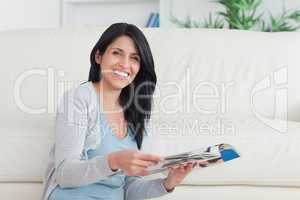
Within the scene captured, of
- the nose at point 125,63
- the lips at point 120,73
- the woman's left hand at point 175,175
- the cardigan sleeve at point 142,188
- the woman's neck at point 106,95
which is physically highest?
the nose at point 125,63

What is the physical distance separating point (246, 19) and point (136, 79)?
197 centimetres

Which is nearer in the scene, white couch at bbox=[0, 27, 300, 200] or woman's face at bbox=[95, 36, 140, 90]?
woman's face at bbox=[95, 36, 140, 90]

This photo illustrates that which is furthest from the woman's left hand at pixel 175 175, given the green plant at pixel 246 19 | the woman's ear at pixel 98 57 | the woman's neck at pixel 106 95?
the green plant at pixel 246 19

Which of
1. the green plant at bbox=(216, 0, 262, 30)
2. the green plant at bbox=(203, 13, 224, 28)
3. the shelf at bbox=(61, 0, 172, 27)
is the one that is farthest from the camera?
the shelf at bbox=(61, 0, 172, 27)

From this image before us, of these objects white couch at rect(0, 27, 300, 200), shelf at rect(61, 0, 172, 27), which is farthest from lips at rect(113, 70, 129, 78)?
shelf at rect(61, 0, 172, 27)

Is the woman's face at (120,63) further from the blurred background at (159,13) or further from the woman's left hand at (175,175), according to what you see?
the blurred background at (159,13)

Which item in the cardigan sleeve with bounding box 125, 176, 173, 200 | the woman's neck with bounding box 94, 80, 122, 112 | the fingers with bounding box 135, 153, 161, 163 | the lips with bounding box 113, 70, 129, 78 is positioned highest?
the lips with bounding box 113, 70, 129, 78

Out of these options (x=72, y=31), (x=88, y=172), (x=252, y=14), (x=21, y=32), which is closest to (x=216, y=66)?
(x=72, y=31)

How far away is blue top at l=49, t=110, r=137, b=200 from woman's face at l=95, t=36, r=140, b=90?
10 cm

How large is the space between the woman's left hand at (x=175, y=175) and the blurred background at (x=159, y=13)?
2066mm

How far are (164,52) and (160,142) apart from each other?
653 millimetres

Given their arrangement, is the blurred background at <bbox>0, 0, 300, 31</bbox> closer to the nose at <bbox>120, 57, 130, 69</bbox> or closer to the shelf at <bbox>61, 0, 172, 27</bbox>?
the shelf at <bbox>61, 0, 172, 27</bbox>

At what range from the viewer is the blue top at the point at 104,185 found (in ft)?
4.20

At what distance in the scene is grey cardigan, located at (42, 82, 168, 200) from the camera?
1.20 meters
